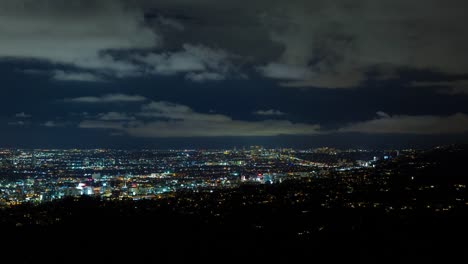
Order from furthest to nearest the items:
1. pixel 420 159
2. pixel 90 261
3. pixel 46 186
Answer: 1. pixel 420 159
2. pixel 46 186
3. pixel 90 261

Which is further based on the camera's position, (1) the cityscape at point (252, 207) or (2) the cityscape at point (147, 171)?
(2) the cityscape at point (147, 171)

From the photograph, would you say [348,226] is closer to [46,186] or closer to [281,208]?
[281,208]

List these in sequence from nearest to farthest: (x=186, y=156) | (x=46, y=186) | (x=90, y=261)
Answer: (x=90, y=261) → (x=46, y=186) → (x=186, y=156)

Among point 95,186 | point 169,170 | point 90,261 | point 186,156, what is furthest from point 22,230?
point 186,156

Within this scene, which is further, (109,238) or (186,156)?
(186,156)

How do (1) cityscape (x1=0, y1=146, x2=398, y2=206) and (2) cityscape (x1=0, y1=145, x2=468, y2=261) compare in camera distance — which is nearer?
(2) cityscape (x1=0, y1=145, x2=468, y2=261)

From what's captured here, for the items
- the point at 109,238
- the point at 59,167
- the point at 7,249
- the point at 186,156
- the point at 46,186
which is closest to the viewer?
the point at 7,249

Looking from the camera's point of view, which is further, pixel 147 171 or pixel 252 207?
pixel 147 171

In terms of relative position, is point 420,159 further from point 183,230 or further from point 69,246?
point 69,246

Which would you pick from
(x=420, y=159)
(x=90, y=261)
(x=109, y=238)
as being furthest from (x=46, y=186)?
(x=420, y=159)
